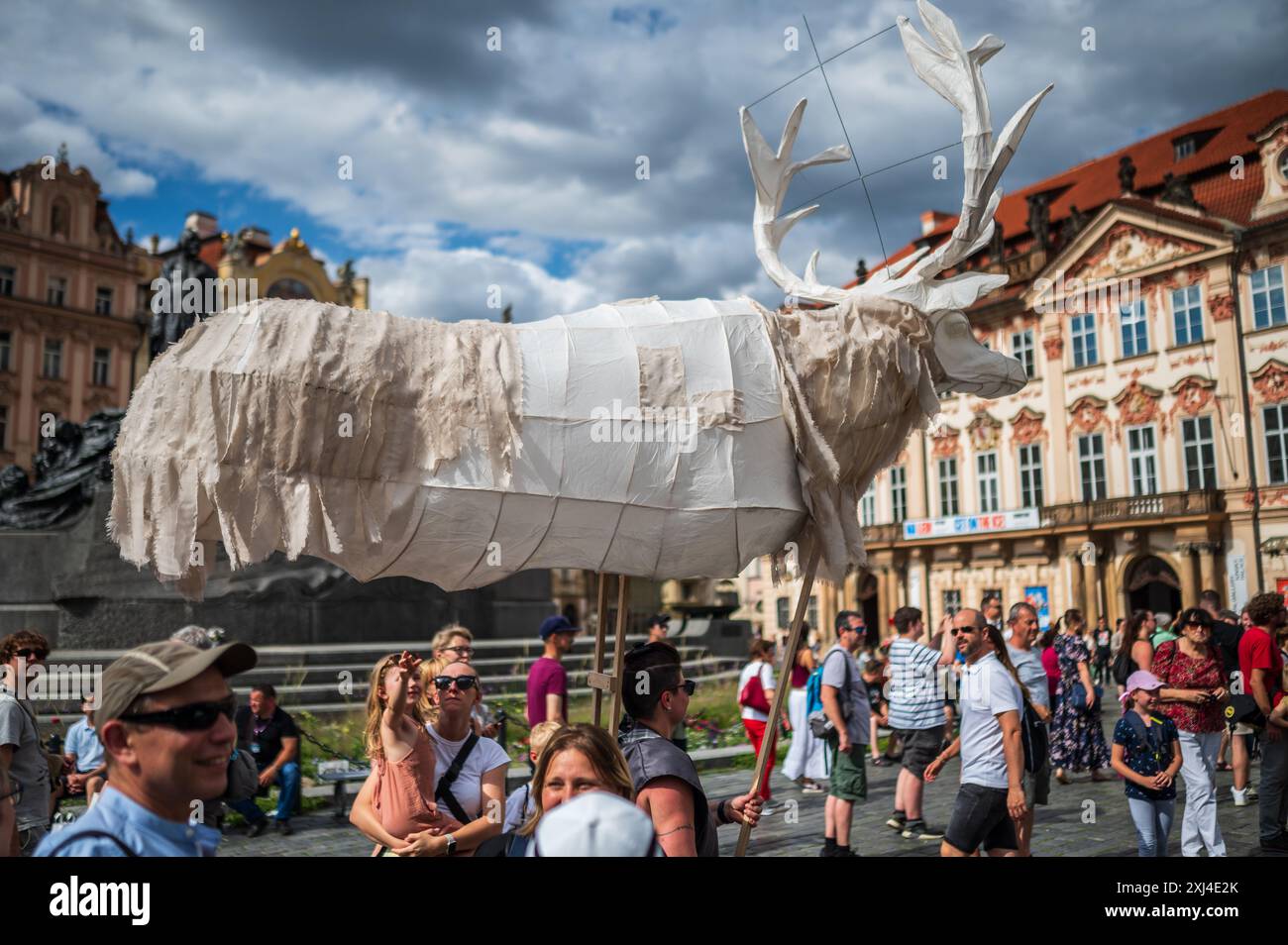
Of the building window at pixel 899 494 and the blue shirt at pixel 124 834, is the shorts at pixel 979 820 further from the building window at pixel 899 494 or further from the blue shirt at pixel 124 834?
the building window at pixel 899 494

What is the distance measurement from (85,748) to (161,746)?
5120 millimetres

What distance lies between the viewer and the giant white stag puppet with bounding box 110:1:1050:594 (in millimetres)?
3084

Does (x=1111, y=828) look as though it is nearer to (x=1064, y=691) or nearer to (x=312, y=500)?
(x=1064, y=691)

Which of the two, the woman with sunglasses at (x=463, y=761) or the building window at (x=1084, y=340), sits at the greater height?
the building window at (x=1084, y=340)

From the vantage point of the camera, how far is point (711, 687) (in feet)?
51.9

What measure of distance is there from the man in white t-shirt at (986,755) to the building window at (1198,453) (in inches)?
1124

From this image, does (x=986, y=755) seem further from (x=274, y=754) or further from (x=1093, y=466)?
(x=1093, y=466)

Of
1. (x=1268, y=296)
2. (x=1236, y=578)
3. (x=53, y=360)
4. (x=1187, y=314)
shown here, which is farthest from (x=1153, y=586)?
(x=53, y=360)

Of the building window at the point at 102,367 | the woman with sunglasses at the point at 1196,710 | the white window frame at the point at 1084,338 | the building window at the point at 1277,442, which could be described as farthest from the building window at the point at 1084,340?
the building window at the point at 102,367

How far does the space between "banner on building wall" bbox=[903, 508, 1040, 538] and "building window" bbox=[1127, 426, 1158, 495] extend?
3.13 m

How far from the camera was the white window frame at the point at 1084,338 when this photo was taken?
3350cm

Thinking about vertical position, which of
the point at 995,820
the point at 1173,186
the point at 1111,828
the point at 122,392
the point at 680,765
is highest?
the point at 1173,186
